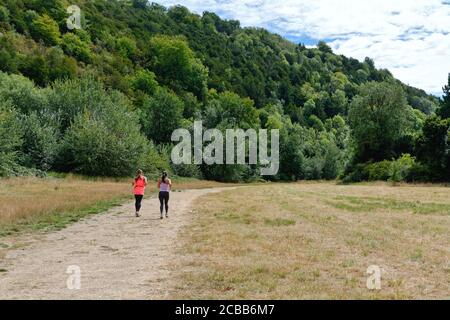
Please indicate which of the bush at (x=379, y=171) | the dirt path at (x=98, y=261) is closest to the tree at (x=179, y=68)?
the bush at (x=379, y=171)

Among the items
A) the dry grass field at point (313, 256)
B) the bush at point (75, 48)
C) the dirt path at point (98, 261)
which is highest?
the bush at point (75, 48)

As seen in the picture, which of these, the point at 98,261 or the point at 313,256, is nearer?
the point at 98,261

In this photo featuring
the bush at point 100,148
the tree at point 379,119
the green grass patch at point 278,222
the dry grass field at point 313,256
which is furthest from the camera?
the tree at point 379,119

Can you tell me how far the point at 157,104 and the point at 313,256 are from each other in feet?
249

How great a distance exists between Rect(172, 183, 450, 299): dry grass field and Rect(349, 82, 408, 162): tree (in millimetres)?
54767

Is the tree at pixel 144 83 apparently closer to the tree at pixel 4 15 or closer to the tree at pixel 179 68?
the tree at pixel 179 68

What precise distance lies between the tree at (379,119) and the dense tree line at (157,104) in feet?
0.57

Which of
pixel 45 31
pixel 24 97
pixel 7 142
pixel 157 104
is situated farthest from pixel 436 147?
pixel 45 31

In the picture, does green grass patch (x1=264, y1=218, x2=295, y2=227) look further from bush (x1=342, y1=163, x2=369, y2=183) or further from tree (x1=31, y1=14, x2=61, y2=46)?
tree (x1=31, y1=14, x2=61, y2=46)

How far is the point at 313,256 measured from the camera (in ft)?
43.5

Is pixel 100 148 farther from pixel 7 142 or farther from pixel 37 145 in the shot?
pixel 7 142

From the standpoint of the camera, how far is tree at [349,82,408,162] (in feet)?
248

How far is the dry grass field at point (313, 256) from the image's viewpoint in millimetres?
9969
